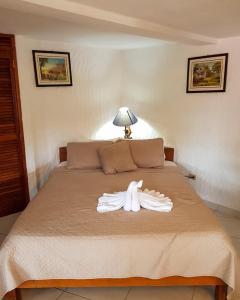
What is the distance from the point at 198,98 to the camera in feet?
10.4

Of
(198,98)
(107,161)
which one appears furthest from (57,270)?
(198,98)

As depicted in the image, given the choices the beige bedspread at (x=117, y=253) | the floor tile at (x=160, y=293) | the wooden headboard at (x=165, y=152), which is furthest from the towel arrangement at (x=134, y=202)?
the wooden headboard at (x=165, y=152)

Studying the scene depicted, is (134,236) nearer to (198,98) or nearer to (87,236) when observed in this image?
(87,236)

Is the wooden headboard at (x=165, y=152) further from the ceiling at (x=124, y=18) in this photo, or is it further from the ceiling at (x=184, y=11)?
the ceiling at (x=184, y=11)

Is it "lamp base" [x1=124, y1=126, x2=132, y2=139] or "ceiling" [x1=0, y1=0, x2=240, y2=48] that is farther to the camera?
"lamp base" [x1=124, y1=126, x2=132, y2=139]

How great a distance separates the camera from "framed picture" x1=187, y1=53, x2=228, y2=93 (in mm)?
2889

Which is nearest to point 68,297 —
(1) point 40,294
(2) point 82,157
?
(1) point 40,294

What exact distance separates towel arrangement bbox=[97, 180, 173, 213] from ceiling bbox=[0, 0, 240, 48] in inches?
49.1

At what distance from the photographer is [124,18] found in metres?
1.93

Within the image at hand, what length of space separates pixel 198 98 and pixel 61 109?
177 centimetres

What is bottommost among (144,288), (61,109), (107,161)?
(144,288)

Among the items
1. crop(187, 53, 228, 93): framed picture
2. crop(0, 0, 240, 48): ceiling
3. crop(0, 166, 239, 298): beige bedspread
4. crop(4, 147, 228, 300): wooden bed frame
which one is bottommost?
crop(4, 147, 228, 300): wooden bed frame

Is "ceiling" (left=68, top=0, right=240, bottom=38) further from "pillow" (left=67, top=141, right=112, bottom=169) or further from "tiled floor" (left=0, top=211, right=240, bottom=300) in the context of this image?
"tiled floor" (left=0, top=211, right=240, bottom=300)

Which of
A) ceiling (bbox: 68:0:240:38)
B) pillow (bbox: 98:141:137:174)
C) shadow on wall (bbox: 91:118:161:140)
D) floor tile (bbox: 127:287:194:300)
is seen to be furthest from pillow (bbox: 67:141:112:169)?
ceiling (bbox: 68:0:240:38)
